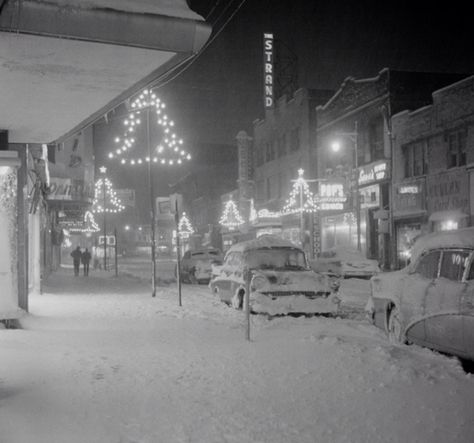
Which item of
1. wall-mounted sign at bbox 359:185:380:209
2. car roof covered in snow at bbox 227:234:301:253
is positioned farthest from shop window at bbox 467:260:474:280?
wall-mounted sign at bbox 359:185:380:209

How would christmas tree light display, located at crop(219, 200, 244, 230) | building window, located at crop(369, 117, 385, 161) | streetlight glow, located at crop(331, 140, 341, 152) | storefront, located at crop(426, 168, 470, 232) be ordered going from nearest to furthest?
1. storefront, located at crop(426, 168, 470, 232)
2. building window, located at crop(369, 117, 385, 161)
3. streetlight glow, located at crop(331, 140, 341, 152)
4. christmas tree light display, located at crop(219, 200, 244, 230)

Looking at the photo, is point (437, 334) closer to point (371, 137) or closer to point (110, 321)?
point (110, 321)

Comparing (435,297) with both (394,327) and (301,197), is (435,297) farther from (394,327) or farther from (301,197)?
(301,197)

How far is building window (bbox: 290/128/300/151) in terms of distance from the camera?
47.5 m

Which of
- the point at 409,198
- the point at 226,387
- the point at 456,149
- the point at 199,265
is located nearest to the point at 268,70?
the point at 409,198

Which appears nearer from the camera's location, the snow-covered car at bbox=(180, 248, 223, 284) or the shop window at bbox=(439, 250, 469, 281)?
the shop window at bbox=(439, 250, 469, 281)

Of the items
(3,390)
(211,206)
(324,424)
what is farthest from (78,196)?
(211,206)

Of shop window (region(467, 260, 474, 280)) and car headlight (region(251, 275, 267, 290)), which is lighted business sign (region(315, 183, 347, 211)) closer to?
car headlight (region(251, 275, 267, 290))

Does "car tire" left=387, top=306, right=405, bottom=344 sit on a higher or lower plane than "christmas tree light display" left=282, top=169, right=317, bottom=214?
lower

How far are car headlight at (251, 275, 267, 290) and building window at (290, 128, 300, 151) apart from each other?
114ft

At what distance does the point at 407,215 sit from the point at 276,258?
1933 cm

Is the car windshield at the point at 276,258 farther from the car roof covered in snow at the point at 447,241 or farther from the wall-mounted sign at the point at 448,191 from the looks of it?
the wall-mounted sign at the point at 448,191

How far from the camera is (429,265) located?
31.3 ft

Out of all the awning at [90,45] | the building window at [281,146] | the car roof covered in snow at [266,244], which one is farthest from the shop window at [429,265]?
the building window at [281,146]
